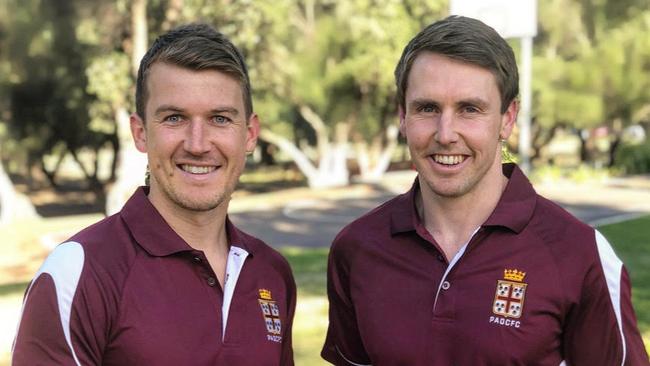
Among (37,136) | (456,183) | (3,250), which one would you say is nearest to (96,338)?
(456,183)

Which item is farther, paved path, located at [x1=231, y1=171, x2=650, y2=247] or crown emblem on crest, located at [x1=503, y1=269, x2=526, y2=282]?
paved path, located at [x1=231, y1=171, x2=650, y2=247]

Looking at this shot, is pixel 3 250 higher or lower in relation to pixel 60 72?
lower

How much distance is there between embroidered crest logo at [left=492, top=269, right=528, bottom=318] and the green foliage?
1351 inches

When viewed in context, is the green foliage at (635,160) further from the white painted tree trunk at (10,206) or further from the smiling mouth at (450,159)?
the smiling mouth at (450,159)

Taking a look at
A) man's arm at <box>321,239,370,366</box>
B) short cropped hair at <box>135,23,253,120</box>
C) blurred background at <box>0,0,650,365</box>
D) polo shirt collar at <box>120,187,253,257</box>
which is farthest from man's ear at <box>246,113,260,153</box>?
blurred background at <box>0,0,650,365</box>

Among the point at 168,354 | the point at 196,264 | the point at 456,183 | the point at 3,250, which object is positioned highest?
the point at 456,183

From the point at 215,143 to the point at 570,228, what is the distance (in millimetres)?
1407

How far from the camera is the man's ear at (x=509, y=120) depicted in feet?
10.5

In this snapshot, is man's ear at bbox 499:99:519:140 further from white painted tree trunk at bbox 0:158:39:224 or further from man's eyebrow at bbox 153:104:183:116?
white painted tree trunk at bbox 0:158:39:224

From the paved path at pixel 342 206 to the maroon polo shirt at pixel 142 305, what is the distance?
1422 centimetres

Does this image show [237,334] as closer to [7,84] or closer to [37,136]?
[7,84]

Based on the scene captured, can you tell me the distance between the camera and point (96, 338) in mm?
2705

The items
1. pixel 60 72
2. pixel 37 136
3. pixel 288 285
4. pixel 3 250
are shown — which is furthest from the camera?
pixel 37 136

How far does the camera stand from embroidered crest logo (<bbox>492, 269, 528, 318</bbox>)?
300cm
